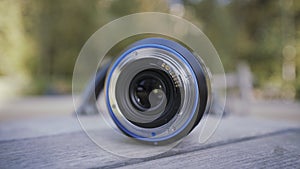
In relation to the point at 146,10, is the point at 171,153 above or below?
below

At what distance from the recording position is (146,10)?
684cm

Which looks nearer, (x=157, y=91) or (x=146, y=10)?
(x=157, y=91)

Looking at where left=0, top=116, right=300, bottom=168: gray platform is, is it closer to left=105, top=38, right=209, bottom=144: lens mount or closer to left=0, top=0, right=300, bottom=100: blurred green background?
left=105, top=38, right=209, bottom=144: lens mount

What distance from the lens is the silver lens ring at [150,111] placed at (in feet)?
1.98

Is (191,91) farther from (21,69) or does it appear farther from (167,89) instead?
(21,69)

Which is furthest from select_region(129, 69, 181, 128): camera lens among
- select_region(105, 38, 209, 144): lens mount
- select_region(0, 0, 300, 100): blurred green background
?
select_region(0, 0, 300, 100): blurred green background

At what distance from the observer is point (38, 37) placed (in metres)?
7.26

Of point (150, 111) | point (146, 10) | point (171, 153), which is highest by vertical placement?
point (146, 10)

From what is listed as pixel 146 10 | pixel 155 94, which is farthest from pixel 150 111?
pixel 146 10

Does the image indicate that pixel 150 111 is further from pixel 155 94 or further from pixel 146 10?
pixel 146 10

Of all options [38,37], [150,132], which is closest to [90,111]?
[150,132]

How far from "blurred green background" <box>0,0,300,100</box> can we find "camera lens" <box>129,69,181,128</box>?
18.9ft

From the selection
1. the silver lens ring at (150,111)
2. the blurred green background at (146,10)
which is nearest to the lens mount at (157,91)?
the silver lens ring at (150,111)

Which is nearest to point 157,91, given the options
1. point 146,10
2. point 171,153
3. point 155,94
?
point 155,94
